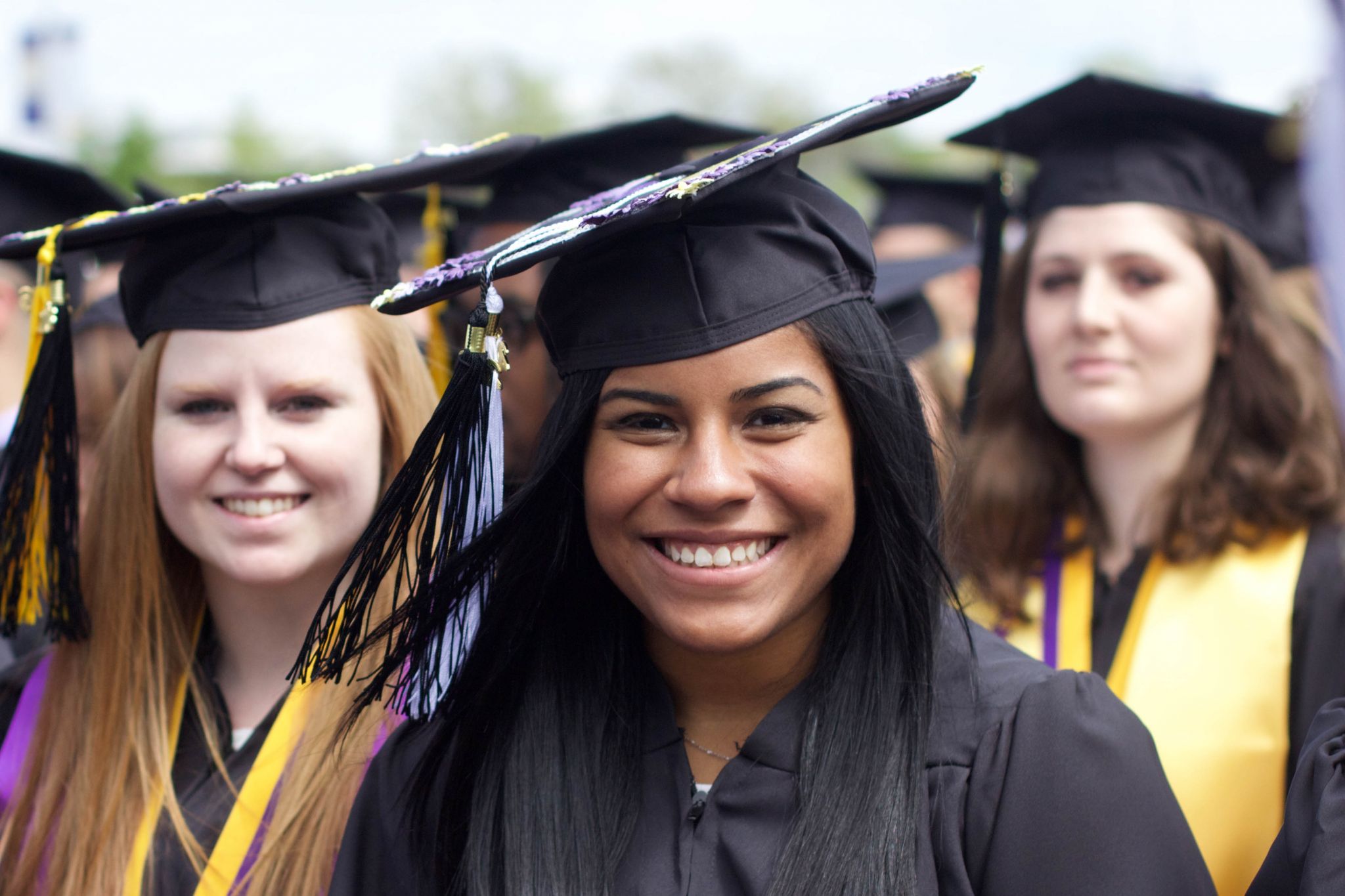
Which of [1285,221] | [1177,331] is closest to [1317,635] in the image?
[1177,331]

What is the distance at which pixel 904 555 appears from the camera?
1.82 m

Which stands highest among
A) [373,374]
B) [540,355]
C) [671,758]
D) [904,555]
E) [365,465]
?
[540,355]

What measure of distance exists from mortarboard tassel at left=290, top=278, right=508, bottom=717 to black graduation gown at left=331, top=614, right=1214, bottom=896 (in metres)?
0.33

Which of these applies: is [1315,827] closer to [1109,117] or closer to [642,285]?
[642,285]

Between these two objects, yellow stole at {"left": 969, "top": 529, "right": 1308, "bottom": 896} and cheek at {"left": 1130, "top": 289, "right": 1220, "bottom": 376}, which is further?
cheek at {"left": 1130, "top": 289, "right": 1220, "bottom": 376}

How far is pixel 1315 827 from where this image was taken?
149cm

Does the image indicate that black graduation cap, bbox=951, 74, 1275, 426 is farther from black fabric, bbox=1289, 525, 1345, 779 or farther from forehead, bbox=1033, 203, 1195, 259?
black fabric, bbox=1289, 525, 1345, 779

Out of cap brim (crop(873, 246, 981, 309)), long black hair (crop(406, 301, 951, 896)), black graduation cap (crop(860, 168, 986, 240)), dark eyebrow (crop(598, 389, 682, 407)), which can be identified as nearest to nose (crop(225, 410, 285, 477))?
long black hair (crop(406, 301, 951, 896))

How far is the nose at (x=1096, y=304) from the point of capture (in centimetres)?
277

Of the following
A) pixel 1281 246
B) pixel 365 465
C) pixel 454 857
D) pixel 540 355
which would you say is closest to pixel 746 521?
pixel 454 857

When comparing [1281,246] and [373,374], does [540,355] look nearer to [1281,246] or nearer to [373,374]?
[373,374]

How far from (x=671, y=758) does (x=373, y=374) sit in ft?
3.23

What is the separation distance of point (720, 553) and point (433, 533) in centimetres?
42

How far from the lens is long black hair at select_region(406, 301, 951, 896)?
1.70 meters
